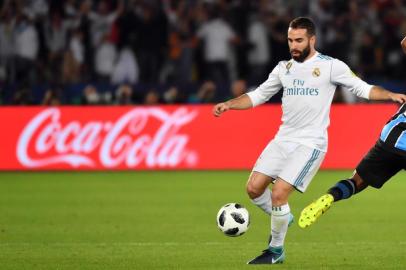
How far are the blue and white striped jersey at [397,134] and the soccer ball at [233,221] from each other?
1402 mm

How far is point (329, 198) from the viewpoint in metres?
9.14

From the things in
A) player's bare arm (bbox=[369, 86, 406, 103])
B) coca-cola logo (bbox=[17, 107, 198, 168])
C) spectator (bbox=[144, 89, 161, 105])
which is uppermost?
player's bare arm (bbox=[369, 86, 406, 103])

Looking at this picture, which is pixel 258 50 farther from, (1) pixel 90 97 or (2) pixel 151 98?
(1) pixel 90 97

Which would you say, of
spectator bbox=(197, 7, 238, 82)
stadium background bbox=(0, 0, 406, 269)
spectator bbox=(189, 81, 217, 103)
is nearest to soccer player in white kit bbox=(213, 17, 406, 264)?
stadium background bbox=(0, 0, 406, 269)

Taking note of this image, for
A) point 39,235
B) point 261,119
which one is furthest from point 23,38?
point 39,235

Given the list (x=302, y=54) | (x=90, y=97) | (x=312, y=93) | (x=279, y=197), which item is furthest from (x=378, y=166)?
(x=90, y=97)

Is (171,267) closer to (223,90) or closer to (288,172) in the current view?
(288,172)

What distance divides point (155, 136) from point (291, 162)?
32.3ft

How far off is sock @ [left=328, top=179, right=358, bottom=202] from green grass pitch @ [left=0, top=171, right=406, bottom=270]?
0.54 meters

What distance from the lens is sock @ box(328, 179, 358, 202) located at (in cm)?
930

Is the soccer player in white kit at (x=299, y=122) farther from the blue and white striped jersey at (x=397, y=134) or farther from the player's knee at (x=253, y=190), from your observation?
the blue and white striped jersey at (x=397, y=134)

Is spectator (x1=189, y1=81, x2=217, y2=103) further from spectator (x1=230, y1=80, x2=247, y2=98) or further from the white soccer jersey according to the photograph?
the white soccer jersey

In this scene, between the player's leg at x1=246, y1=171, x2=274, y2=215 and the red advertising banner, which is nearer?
the player's leg at x1=246, y1=171, x2=274, y2=215

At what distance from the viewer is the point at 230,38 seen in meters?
20.9
